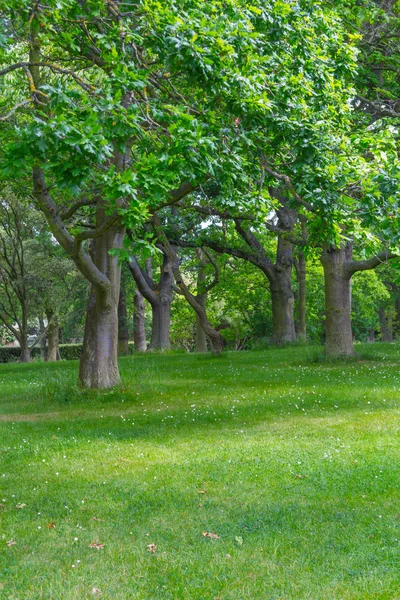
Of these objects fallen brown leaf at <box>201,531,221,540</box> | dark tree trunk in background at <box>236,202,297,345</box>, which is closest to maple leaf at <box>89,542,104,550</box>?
fallen brown leaf at <box>201,531,221,540</box>

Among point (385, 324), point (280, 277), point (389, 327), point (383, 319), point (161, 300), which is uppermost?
point (280, 277)

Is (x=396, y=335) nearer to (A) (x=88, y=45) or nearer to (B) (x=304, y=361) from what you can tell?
(B) (x=304, y=361)

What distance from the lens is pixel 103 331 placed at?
14070 mm

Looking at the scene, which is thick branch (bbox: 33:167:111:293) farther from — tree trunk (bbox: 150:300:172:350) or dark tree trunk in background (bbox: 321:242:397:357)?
tree trunk (bbox: 150:300:172:350)

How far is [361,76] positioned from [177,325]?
107ft

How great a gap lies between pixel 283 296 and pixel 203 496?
2019 centimetres

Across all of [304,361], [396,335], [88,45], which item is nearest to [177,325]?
[396,335]

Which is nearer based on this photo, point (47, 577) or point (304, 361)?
point (47, 577)

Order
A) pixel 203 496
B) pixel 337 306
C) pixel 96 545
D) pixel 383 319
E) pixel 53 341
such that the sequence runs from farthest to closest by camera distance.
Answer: pixel 383 319, pixel 53 341, pixel 337 306, pixel 203 496, pixel 96 545

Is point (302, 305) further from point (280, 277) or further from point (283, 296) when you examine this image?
point (280, 277)

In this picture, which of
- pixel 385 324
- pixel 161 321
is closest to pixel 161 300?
pixel 161 321

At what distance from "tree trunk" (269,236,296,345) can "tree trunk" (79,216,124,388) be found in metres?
13.2

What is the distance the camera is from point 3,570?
16.4 ft

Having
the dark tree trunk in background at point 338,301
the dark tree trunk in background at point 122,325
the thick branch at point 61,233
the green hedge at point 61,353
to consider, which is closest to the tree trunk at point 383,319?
the green hedge at point 61,353
